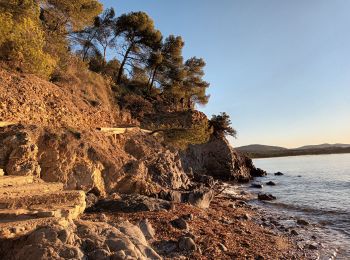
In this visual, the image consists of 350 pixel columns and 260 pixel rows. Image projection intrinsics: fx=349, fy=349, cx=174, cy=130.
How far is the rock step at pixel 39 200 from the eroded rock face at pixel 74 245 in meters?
2.03

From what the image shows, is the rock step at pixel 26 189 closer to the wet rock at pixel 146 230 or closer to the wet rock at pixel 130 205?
the wet rock at pixel 130 205

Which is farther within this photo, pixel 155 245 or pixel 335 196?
pixel 335 196

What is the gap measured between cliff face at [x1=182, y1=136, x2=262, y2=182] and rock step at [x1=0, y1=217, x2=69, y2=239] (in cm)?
3451

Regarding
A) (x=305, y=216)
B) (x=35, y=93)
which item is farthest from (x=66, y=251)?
(x=305, y=216)

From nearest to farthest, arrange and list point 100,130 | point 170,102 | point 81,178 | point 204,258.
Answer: point 204,258 → point 81,178 → point 100,130 → point 170,102

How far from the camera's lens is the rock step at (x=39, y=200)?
7.75 m

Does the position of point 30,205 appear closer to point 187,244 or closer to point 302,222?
point 187,244

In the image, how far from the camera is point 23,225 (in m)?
6.17

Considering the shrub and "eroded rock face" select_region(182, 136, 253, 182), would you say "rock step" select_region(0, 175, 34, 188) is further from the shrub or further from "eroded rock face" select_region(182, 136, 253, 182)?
"eroded rock face" select_region(182, 136, 253, 182)

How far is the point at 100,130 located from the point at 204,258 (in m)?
10.1

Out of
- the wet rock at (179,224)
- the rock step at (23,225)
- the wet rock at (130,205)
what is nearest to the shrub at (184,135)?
the wet rock at (130,205)

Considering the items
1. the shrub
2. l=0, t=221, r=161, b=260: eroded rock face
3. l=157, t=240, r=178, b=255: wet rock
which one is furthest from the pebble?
the shrub

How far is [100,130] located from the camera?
17.0m

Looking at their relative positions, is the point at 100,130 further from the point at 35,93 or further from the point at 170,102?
the point at 170,102
